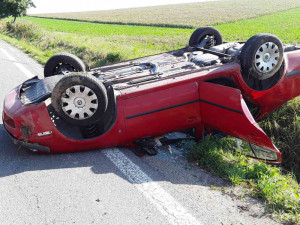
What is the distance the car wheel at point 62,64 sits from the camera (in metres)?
5.16

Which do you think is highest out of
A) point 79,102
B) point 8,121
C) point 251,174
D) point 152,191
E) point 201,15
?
point 201,15

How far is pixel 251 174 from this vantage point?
11.7 ft

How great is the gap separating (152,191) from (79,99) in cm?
145

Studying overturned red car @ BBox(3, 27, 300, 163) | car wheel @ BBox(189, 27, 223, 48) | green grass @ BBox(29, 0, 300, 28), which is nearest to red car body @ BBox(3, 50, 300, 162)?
overturned red car @ BBox(3, 27, 300, 163)

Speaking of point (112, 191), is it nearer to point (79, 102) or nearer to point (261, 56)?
point (79, 102)

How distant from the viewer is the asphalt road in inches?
110

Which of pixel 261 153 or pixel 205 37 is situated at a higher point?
pixel 205 37

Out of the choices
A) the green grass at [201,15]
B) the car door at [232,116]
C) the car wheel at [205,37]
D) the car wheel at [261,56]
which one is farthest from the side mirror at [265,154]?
the green grass at [201,15]

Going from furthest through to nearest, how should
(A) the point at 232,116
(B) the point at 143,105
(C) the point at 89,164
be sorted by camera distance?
(B) the point at 143,105 < (A) the point at 232,116 < (C) the point at 89,164

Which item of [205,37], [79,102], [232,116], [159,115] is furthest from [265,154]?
[205,37]

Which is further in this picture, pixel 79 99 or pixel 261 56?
pixel 261 56

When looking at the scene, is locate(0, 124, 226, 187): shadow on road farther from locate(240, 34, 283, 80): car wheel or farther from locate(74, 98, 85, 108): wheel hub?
locate(240, 34, 283, 80): car wheel

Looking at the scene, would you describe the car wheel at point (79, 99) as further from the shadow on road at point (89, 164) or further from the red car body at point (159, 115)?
the shadow on road at point (89, 164)

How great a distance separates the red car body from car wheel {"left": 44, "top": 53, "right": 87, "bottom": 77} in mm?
1053
